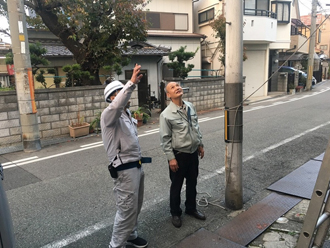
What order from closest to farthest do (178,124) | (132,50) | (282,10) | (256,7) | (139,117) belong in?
(178,124) < (139,117) < (132,50) < (256,7) < (282,10)

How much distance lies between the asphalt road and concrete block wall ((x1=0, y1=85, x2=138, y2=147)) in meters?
0.95

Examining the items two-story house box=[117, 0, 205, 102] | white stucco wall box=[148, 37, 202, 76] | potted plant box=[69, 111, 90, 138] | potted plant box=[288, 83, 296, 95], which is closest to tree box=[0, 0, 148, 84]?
potted plant box=[69, 111, 90, 138]

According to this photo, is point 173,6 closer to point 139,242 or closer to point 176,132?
point 176,132

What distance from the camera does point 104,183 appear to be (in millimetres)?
4918

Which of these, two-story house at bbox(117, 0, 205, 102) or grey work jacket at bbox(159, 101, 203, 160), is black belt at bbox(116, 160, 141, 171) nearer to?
grey work jacket at bbox(159, 101, 203, 160)

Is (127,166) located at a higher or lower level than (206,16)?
lower

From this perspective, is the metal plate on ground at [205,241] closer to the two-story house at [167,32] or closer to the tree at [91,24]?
the tree at [91,24]

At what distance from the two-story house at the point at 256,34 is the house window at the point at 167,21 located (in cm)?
177

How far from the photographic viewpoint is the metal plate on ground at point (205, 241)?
3107 millimetres

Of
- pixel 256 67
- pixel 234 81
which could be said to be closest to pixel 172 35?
pixel 256 67

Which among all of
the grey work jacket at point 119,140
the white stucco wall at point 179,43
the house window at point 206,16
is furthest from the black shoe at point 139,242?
the house window at point 206,16

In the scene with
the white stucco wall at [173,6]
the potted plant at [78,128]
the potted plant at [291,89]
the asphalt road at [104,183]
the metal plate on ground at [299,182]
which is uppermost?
the white stucco wall at [173,6]

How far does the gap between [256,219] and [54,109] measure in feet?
23.0

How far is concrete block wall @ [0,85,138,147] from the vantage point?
7656mm
